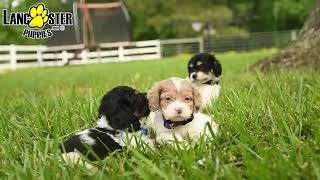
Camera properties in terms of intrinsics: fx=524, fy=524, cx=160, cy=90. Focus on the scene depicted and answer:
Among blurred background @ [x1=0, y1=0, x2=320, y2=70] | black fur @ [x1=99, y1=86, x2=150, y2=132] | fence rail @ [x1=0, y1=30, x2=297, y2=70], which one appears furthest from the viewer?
blurred background @ [x1=0, y1=0, x2=320, y2=70]

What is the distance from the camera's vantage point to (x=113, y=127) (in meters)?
2.86

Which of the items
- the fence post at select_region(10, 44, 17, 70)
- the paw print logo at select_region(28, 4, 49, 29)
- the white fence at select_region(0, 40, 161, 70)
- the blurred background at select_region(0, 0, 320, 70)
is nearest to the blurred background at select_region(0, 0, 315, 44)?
the blurred background at select_region(0, 0, 320, 70)

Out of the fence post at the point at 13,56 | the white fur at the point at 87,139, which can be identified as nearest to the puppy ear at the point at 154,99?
the white fur at the point at 87,139

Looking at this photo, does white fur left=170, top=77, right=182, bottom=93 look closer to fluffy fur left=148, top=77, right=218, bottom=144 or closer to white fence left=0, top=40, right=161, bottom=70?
fluffy fur left=148, top=77, right=218, bottom=144

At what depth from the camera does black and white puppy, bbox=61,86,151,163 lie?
101 inches

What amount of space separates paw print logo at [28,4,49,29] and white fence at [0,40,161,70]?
10866 millimetres

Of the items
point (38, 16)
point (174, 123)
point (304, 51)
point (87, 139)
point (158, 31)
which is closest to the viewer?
point (87, 139)

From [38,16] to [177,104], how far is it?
4870 mm

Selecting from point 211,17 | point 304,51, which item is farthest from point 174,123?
point 211,17

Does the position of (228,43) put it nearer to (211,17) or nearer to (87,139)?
(211,17)

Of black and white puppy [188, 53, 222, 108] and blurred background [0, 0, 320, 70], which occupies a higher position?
blurred background [0, 0, 320, 70]

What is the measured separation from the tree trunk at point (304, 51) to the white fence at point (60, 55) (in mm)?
11513

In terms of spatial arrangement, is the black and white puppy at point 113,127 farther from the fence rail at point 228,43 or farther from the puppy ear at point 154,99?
the fence rail at point 228,43

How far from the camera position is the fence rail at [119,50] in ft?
63.8
